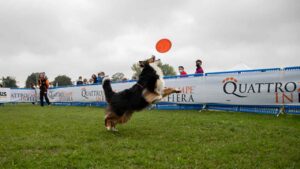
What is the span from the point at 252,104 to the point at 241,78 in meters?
1.13

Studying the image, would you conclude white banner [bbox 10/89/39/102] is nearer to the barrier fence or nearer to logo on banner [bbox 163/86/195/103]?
the barrier fence

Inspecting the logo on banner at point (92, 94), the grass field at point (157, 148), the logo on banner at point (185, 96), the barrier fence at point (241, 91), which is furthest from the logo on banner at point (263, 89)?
the logo on banner at point (92, 94)

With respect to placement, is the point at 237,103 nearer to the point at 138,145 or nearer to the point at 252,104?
the point at 252,104

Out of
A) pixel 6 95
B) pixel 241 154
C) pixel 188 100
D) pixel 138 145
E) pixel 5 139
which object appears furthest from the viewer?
pixel 6 95

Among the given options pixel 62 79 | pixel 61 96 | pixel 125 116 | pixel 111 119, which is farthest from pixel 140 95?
pixel 62 79

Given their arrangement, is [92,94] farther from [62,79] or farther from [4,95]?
[62,79]

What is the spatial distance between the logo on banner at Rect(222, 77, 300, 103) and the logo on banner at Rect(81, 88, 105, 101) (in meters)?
8.48

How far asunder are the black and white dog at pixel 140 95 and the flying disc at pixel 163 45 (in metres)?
1.80

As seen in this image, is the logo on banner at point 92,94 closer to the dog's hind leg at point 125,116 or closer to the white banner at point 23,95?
the white banner at point 23,95

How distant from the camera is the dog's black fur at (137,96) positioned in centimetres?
596

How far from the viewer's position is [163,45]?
27.0ft

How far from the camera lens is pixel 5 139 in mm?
5305

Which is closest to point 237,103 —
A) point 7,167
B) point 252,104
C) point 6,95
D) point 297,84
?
point 252,104

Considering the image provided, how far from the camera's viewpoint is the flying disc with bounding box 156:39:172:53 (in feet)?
26.7
